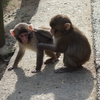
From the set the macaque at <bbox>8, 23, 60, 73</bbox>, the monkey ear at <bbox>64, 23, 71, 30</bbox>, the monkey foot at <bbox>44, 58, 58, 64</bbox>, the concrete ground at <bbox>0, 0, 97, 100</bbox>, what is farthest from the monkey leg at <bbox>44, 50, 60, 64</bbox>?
the monkey ear at <bbox>64, 23, 71, 30</bbox>

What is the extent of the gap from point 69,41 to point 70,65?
50 centimetres

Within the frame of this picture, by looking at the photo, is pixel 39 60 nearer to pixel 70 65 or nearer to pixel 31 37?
pixel 31 37

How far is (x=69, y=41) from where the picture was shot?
19.4ft

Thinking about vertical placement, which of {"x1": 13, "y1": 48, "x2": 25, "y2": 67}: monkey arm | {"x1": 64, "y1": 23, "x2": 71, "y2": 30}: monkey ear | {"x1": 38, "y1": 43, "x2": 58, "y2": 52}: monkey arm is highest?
{"x1": 64, "y1": 23, "x2": 71, "y2": 30}: monkey ear

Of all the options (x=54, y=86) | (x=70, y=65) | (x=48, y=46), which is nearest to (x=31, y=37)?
(x=48, y=46)

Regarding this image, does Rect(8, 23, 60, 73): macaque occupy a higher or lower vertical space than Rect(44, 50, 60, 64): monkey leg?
higher

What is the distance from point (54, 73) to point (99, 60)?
3.24ft

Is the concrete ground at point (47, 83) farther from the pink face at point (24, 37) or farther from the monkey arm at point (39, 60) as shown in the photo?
the pink face at point (24, 37)

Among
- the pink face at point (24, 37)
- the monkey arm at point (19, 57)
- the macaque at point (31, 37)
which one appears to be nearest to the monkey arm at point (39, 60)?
the macaque at point (31, 37)

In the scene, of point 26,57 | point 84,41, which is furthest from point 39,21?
point 84,41

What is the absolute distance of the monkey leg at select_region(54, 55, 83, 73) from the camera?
596 cm

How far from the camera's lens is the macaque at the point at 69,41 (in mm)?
5816

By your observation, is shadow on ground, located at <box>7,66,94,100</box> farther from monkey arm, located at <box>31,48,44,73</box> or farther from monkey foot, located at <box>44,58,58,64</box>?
monkey foot, located at <box>44,58,58,64</box>

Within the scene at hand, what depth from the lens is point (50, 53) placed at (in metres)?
6.82
